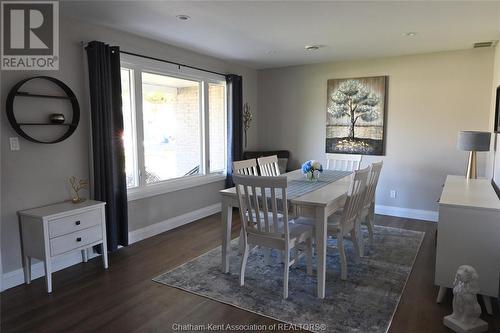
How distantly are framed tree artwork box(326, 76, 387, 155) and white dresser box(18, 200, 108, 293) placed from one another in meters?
3.69

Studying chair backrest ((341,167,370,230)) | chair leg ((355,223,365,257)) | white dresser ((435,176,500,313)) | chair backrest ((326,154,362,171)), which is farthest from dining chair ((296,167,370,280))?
chair backrest ((326,154,362,171))

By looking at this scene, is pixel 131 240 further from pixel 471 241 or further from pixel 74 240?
pixel 471 241

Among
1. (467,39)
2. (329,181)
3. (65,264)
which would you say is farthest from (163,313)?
(467,39)

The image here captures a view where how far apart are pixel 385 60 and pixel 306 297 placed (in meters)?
3.83

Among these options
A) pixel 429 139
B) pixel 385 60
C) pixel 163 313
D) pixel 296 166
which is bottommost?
pixel 163 313

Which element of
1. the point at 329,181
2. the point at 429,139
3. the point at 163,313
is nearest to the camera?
the point at 163,313

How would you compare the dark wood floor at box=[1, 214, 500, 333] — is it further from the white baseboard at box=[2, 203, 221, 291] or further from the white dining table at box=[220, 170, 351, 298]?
the white dining table at box=[220, 170, 351, 298]

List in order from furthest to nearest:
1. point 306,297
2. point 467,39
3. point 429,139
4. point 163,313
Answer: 1. point 429,139
2. point 467,39
3. point 306,297
4. point 163,313

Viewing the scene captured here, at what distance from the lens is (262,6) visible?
287cm

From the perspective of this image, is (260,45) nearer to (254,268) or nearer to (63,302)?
(254,268)

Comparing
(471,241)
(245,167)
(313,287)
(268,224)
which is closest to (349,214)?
(313,287)

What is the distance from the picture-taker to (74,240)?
2973 millimetres

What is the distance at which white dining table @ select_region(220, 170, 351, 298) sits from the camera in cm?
264

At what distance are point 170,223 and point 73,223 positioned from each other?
1.63 metres
